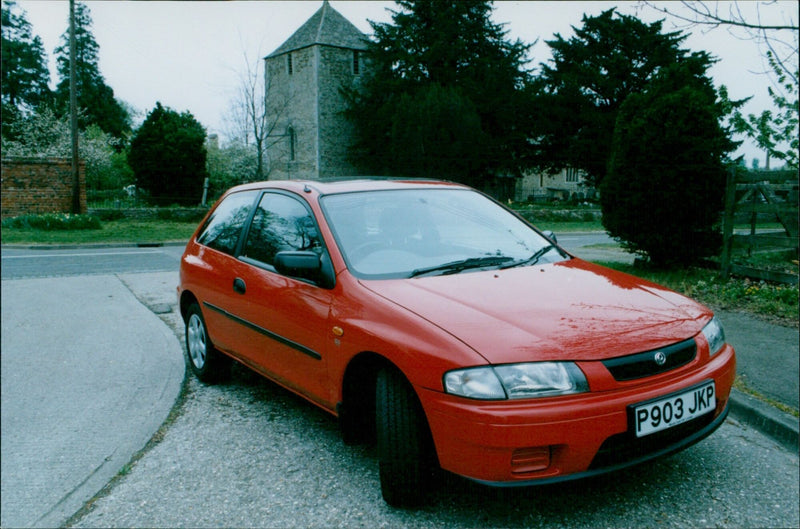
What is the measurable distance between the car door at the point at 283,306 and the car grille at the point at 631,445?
1.43 meters

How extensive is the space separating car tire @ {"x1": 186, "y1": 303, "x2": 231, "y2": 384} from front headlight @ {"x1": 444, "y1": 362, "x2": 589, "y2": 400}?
112 inches

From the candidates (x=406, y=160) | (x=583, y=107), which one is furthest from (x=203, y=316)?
(x=583, y=107)

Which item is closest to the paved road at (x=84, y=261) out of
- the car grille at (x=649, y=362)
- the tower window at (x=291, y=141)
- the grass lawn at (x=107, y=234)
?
the grass lawn at (x=107, y=234)

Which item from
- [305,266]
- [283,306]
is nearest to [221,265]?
[283,306]

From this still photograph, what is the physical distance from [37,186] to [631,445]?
2433 centimetres

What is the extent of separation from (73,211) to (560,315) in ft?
76.2

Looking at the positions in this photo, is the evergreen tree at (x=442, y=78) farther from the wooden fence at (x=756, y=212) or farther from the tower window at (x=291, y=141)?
the wooden fence at (x=756, y=212)

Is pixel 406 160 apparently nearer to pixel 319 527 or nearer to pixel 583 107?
pixel 583 107

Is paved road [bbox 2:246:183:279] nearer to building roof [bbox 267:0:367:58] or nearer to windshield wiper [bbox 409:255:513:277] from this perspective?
windshield wiper [bbox 409:255:513:277]

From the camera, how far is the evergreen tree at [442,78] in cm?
3934

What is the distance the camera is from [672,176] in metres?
8.91

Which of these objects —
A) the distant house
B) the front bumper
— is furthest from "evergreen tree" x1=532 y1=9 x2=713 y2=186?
the front bumper

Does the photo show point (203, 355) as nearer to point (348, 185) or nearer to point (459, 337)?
point (348, 185)

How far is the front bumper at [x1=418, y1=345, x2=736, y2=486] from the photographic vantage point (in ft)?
8.23
